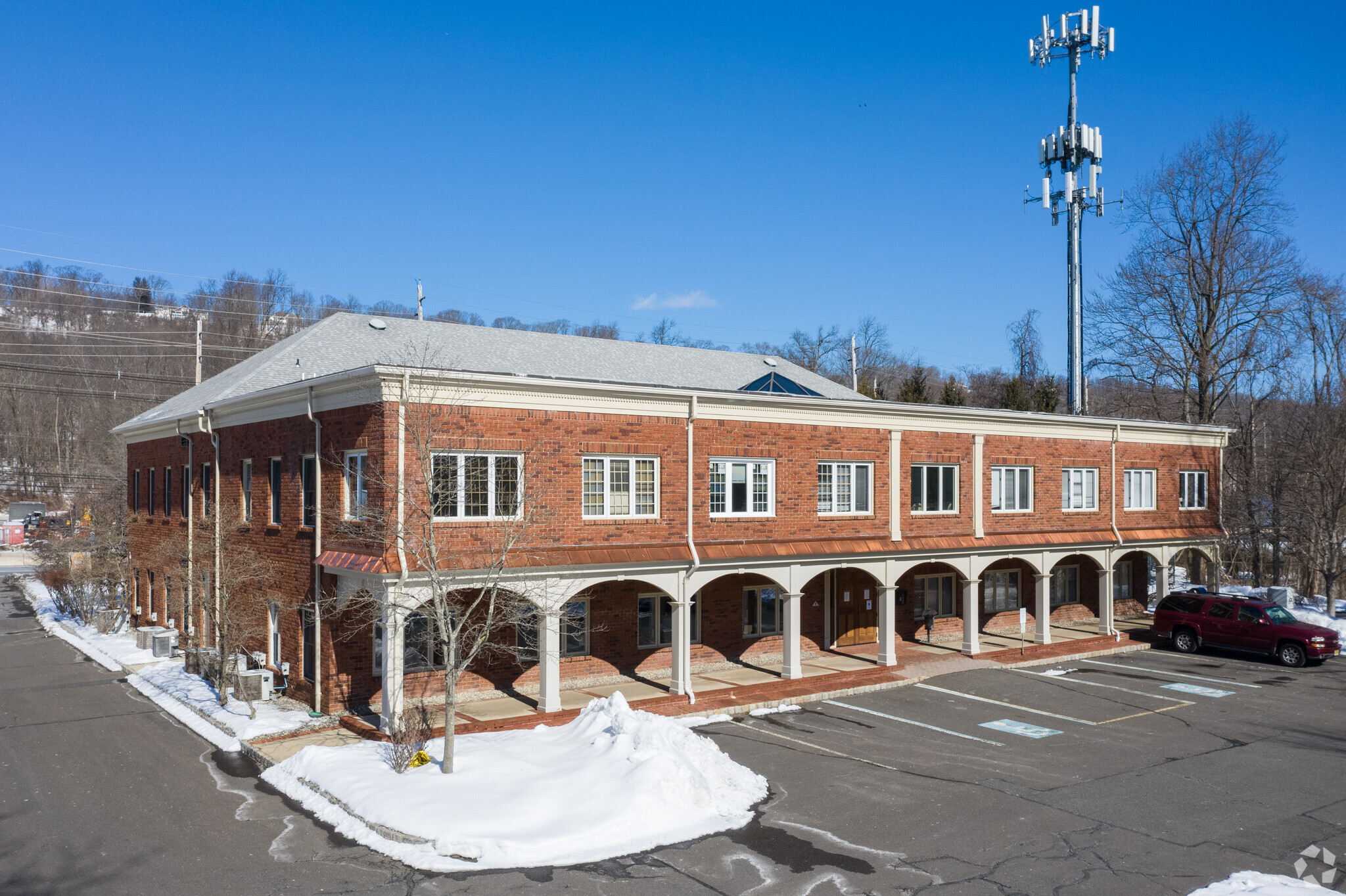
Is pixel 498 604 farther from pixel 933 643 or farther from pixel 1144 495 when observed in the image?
pixel 1144 495

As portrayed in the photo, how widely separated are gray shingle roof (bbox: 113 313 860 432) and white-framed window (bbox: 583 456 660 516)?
2.06 m

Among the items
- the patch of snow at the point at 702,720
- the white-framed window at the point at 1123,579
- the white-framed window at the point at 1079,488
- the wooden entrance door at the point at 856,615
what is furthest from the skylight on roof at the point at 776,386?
the white-framed window at the point at 1123,579

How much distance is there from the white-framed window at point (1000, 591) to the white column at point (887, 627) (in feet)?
24.2

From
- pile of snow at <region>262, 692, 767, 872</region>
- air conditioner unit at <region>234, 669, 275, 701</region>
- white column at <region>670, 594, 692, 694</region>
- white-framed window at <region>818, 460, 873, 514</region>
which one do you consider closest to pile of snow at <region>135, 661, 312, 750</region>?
air conditioner unit at <region>234, 669, 275, 701</region>

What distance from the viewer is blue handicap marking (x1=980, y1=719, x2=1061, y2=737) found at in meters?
17.7

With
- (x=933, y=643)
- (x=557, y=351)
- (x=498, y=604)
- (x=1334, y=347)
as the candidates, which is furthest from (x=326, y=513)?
(x=1334, y=347)

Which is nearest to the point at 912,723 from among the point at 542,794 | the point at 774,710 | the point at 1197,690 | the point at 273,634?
the point at 774,710

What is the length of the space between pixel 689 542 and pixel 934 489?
28.2 ft

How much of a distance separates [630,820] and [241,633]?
13.7 meters

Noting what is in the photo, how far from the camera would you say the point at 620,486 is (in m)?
19.7

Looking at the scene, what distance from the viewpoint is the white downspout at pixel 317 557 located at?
1861 cm

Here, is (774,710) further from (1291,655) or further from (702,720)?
(1291,655)

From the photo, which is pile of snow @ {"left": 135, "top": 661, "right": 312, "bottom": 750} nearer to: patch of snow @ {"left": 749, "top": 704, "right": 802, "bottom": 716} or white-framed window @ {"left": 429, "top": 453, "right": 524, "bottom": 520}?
white-framed window @ {"left": 429, "top": 453, "right": 524, "bottom": 520}

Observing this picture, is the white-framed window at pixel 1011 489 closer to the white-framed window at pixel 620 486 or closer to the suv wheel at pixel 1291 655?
the suv wheel at pixel 1291 655
